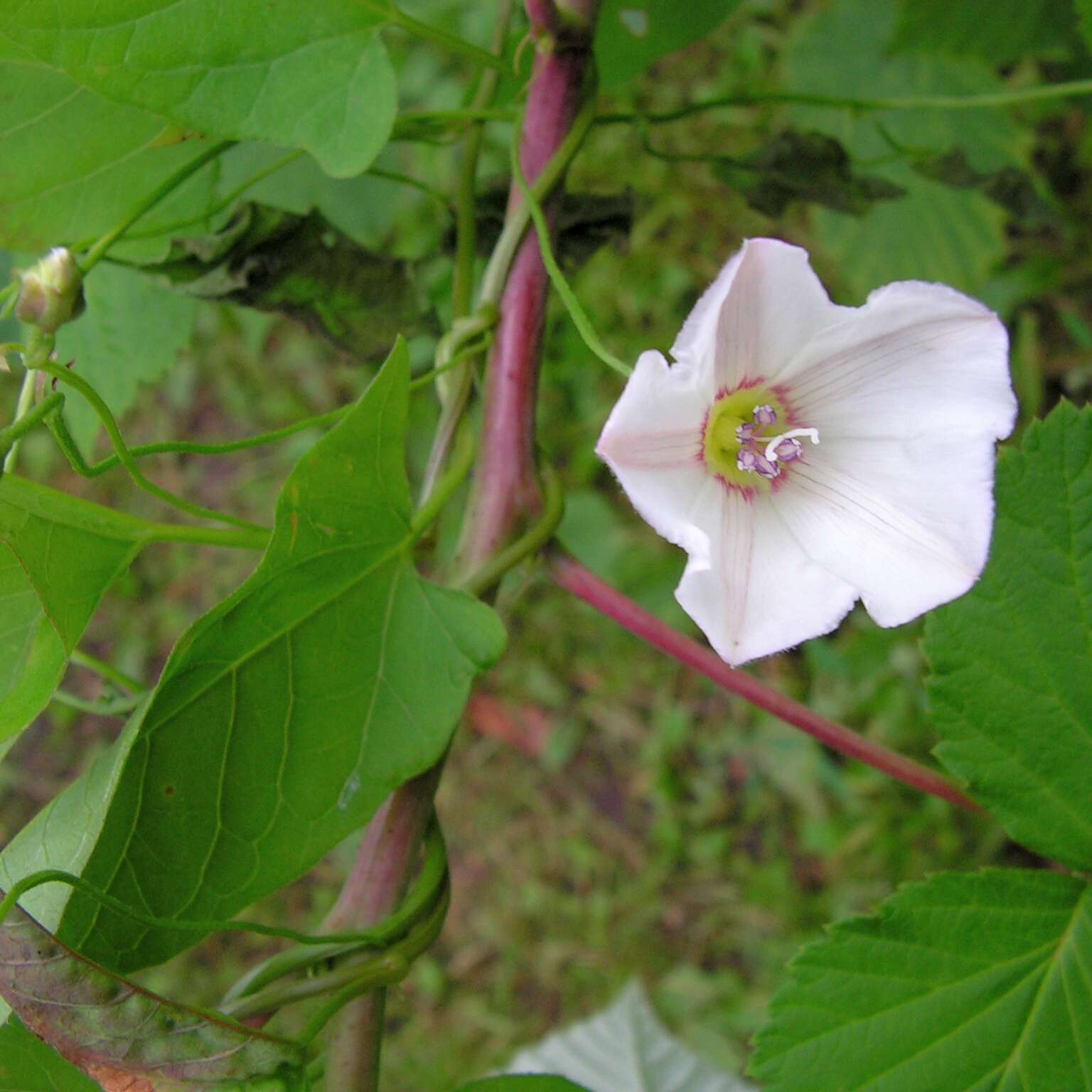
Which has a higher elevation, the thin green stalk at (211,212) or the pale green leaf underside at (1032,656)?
the thin green stalk at (211,212)

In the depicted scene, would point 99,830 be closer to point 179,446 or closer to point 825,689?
point 179,446

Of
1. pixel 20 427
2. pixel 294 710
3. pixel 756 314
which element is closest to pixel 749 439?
pixel 756 314

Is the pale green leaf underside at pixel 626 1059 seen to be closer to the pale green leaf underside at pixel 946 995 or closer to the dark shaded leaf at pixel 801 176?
the pale green leaf underside at pixel 946 995

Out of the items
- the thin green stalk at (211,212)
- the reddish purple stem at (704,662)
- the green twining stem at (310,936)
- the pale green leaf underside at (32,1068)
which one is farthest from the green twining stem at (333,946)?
the thin green stalk at (211,212)

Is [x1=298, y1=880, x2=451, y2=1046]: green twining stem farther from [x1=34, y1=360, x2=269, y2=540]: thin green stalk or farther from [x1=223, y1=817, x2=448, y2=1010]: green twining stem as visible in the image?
[x1=34, y1=360, x2=269, y2=540]: thin green stalk

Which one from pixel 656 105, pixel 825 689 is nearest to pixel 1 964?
pixel 825 689

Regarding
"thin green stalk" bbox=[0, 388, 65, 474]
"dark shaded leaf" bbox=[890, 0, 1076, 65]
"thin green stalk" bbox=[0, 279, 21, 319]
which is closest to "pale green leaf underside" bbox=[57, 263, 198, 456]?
"thin green stalk" bbox=[0, 279, 21, 319]

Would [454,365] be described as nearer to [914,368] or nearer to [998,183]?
[914,368]
